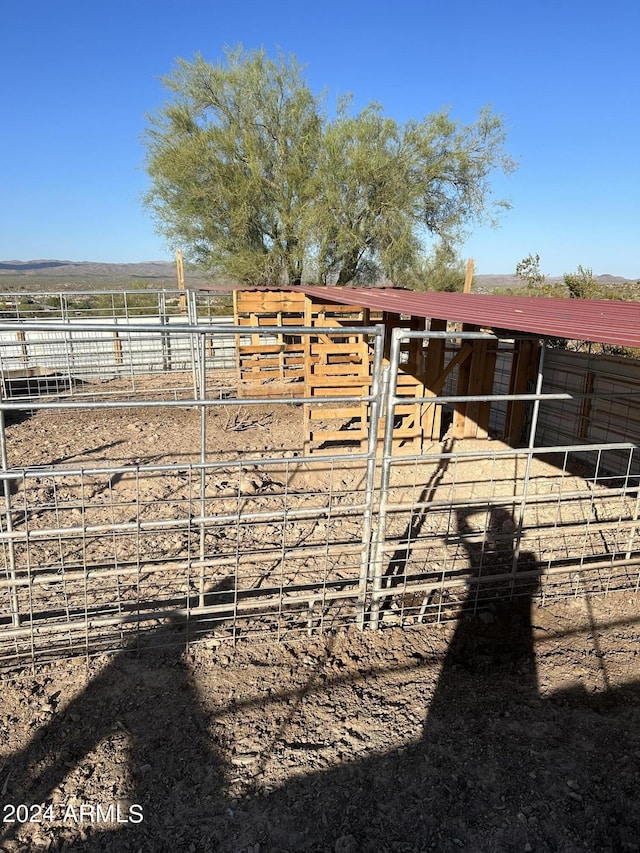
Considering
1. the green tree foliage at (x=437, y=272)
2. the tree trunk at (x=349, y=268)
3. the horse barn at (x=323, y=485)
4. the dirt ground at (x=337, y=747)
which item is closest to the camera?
the dirt ground at (x=337, y=747)

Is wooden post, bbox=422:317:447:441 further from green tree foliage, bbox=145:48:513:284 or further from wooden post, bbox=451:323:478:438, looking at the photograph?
green tree foliage, bbox=145:48:513:284

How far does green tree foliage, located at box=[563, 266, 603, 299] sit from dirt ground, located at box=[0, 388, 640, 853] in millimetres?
14558

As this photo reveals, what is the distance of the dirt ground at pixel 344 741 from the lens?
2.61 metres

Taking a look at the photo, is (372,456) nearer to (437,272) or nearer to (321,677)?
(321,677)

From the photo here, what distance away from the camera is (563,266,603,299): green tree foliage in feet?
55.2

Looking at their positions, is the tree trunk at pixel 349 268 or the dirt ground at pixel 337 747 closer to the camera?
the dirt ground at pixel 337 747

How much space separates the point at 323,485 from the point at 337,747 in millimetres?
4303

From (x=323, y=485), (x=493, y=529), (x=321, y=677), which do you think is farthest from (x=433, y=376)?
(x=321, y=677)

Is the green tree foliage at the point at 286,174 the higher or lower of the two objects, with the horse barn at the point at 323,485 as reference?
higher

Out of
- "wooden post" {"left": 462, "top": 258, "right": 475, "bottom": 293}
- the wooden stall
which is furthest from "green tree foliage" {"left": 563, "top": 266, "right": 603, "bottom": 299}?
the wooden stall

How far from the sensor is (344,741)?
10.2ft

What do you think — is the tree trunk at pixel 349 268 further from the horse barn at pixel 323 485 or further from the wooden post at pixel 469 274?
the horse barn at pixel 323 485

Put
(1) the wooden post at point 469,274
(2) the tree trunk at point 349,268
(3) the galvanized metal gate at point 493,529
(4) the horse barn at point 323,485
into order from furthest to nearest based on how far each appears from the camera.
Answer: (2) the tree trunk at point 349,268 → (1) the wooden post at point 469,274 → (3) the galvanized metal gate at point 493,529 → (4) the horse barn at point 323,485

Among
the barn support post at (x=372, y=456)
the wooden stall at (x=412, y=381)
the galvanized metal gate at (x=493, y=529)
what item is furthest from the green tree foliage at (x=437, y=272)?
the barn support post at (x=372, y=456)
